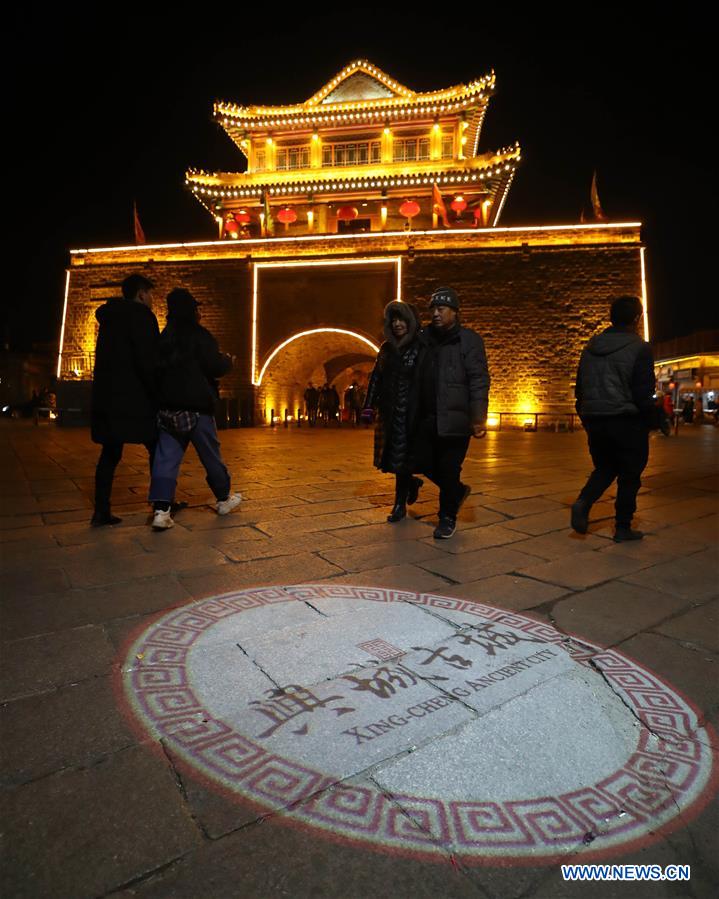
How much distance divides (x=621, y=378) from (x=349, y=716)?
2.76m

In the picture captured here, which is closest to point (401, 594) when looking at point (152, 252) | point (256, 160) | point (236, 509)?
point (236, 509)

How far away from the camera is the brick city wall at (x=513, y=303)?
16500 mm

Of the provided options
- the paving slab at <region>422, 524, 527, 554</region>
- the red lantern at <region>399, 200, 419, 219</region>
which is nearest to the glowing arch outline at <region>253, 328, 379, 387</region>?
the red lantern at <region>399, 200, 419, 219</region>

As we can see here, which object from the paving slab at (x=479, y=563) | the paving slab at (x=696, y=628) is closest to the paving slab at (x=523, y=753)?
the paving slab at (x=696, y=628)

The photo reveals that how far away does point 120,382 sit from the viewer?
3.38 meters

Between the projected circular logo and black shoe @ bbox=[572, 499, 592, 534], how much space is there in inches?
61.0

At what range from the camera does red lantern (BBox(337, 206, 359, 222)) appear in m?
20.8

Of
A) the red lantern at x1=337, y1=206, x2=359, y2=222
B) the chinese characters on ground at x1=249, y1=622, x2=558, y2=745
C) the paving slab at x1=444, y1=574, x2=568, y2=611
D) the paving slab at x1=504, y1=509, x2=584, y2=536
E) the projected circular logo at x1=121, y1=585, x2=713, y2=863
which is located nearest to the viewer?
the projected circular logo at x1=121, y1=585, x2=713, y2=863

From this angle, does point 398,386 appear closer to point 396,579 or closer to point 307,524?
point 307,524

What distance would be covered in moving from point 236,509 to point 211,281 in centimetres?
1625

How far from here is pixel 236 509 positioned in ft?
13.3

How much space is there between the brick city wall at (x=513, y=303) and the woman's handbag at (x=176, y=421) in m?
14.3

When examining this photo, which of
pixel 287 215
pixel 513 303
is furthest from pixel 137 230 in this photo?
pixel 513 303

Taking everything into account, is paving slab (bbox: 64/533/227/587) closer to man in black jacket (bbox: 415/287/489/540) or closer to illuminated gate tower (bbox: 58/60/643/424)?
man in black jacket (bbox: 415/287/489/540)
